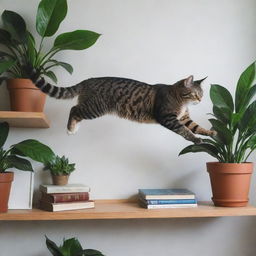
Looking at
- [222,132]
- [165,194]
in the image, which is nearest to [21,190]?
[165,194]

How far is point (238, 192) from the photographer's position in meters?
1.42

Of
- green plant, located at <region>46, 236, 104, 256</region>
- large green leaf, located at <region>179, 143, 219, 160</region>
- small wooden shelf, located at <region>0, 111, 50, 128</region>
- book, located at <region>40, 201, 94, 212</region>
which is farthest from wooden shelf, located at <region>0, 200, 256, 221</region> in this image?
small wooden shelf, located at <region>0, 111, 50, 128</region>

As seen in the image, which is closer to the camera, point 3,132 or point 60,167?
point 3,132

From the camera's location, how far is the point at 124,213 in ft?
4.39

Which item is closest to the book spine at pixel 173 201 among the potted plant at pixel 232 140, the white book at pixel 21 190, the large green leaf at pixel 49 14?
the potted plant at pixel 232 140

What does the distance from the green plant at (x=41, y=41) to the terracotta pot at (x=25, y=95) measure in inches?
2.2

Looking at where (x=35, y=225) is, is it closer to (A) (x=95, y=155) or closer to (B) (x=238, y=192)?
(A) (x=95, y=155)

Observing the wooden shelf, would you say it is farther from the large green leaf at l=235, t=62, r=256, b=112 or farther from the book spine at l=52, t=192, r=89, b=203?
the large green leaf at l=235, t=62, r=256, b=112

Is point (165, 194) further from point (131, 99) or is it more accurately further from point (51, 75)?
point (51, 75)

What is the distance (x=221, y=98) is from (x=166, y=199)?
1.58 feet

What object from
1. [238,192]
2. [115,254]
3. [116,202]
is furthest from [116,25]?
[115,254]

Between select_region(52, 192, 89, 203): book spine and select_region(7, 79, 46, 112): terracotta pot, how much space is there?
1.18 feet

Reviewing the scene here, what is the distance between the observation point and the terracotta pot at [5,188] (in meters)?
1.29

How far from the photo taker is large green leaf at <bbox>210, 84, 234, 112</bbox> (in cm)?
142
